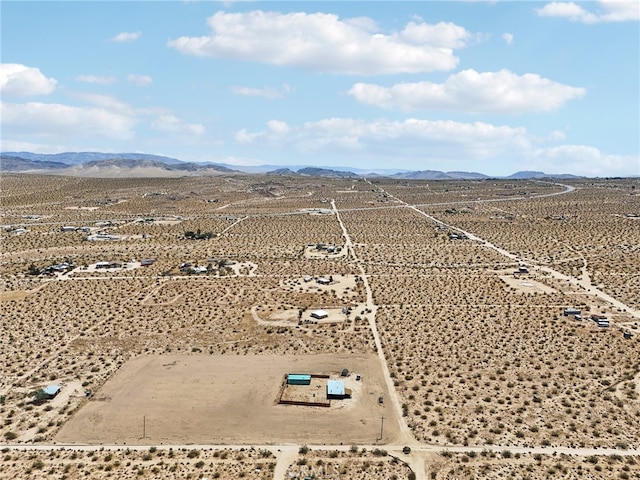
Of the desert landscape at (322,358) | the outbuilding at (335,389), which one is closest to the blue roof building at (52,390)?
the desert landscape at (322,358)

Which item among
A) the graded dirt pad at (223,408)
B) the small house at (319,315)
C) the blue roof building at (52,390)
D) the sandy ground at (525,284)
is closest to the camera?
the graded dirt pad at (223,408)

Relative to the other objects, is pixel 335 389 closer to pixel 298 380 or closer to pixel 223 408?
pixel 298 380

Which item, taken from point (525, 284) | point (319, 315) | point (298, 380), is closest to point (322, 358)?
point (298, 380)

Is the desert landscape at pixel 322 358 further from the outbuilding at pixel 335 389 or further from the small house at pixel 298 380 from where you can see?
the small house at pixel 298 380

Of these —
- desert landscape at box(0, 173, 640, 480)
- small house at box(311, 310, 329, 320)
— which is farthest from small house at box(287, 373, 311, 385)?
small house at box(311, 310, 329, 320)

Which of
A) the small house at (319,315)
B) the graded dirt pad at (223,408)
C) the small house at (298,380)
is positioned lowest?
the graded dirt pad at (223,408)

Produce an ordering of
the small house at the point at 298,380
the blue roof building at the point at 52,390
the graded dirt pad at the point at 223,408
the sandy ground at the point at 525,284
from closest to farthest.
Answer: the graded dirt pad at the point at 223,408
the blue roof building at the point at 52,390
the small house at the point at 298,380
the sandy ground at the point at 525,284

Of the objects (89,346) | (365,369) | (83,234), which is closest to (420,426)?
(365,369)

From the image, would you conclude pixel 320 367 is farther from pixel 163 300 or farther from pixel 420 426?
pixel 163 300
